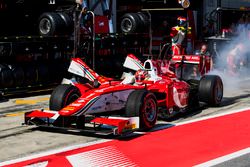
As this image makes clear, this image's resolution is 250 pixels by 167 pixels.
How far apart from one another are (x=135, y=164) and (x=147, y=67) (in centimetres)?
361

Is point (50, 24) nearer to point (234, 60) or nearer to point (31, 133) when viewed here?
point (234, 60)

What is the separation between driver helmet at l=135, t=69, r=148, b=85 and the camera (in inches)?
359

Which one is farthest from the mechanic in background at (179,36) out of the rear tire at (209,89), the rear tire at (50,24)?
the rear tire at (209,89)

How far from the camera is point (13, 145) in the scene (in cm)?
721

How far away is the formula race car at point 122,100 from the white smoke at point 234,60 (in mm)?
5184

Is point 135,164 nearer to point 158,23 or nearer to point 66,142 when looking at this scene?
point 66,142

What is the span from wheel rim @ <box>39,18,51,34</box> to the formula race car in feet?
18.1

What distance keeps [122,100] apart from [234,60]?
9.22m

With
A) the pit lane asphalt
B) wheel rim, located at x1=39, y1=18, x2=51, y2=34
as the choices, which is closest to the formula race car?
the pit lane asphalt

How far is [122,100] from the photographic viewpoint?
8.42 metres

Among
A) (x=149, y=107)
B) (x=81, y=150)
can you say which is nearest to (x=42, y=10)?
(x=149, y=107)

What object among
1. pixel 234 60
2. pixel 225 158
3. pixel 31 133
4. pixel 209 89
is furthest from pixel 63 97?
pixel 234 60

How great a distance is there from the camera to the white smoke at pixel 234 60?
1616 cm

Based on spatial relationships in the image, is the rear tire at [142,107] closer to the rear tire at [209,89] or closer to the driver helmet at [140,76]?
the driver helmet at [140,76]
